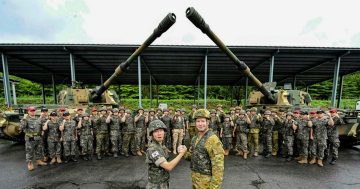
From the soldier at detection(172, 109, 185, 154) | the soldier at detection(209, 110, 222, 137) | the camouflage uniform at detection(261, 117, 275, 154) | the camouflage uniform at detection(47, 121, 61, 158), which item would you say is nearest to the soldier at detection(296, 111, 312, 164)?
the camouflage uniform at detection(261, 117, 275, 154)

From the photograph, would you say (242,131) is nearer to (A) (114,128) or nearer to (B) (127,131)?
(B) (127,131)

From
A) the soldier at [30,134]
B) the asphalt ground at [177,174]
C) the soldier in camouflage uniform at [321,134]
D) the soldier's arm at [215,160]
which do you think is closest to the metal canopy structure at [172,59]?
the soldier in camouflage uniform at [321,134]

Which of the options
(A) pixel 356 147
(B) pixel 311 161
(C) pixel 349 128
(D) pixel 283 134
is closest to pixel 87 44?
(D) pixel 283 134

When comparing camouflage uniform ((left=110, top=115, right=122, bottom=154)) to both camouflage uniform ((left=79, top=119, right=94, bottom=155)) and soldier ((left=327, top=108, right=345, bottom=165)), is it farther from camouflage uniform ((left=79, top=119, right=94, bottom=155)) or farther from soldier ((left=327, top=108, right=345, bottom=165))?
soldier ((left=327, top=108, right=345, bottom=165))

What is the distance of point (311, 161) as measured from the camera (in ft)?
20.2

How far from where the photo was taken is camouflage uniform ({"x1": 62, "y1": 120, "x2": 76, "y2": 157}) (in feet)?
19.5

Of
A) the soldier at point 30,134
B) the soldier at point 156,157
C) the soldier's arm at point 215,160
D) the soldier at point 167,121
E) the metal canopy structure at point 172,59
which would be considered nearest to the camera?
the soldier's arm at point 215,160

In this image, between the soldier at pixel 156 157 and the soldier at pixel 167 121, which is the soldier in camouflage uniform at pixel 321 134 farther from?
the soldier at pixel 156 157

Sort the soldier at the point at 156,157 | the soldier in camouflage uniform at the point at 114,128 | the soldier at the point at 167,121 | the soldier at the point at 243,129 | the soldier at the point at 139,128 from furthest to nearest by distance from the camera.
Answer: the soldier at the point at 167,121 < the soldier at the point at 139,128 < the soldier at the point at 243,129 < the soldier in camouflage uniform at the point at 114,128 < the soldier at the point at 156,157

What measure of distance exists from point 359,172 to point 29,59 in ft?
55.3

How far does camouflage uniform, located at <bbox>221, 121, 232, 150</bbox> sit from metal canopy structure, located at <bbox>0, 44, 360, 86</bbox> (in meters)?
5.27

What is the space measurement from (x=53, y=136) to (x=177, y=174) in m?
3.73

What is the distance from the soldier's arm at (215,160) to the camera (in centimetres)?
220

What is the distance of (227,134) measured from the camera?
685 cm
